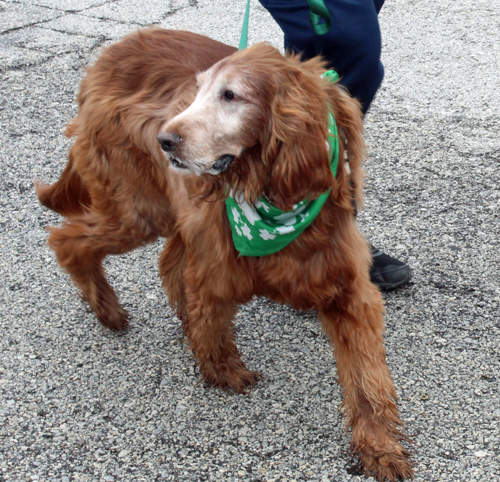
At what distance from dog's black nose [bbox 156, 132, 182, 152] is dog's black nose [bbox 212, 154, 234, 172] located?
0.51ft

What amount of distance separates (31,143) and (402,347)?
351 cm

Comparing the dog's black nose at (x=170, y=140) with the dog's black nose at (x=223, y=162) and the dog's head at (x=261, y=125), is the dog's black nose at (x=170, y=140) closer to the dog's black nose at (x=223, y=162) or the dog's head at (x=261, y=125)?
the dog's head at (x=261, y=125)

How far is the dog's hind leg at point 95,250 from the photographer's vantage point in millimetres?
3160

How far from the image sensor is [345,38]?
2.84 m

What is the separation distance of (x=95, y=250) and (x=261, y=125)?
138 cm

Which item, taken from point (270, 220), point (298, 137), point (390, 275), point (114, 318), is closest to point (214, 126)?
point (298, 137)

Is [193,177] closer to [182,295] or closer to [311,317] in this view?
[182,295]

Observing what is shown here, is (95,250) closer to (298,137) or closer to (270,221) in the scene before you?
(270,221)

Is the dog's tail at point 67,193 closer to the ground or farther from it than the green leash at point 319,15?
closer to the ground

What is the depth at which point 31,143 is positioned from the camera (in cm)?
532

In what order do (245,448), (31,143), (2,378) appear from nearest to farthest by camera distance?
(245,448)
(2,378)
(31,143)

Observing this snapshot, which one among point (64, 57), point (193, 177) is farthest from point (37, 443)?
point (64, 57)

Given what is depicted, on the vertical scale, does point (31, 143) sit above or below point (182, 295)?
below

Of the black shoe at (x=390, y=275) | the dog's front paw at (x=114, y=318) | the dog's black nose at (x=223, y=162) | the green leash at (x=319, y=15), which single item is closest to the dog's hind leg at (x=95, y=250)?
the dog's front paw at (x=114, y=318)
